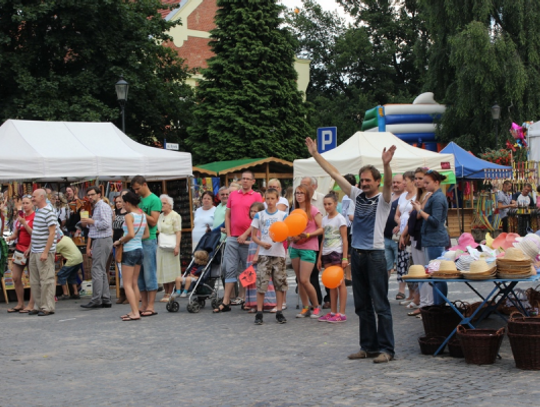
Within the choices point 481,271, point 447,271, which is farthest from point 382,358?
point 481,271

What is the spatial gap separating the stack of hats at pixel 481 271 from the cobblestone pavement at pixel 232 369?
0.83 meters

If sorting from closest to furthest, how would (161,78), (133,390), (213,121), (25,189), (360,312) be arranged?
(133,390)
(360,312)
(25,189)
(161,78)
(213,121)

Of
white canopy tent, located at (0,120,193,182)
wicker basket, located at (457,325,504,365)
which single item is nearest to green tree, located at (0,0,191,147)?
white canopy tent, located at (0,120,193,182)

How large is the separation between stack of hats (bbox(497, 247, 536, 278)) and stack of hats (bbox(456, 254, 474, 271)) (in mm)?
355

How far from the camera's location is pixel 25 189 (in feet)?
53.8

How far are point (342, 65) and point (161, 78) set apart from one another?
22240 mm

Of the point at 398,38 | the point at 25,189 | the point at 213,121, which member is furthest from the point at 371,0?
the point at 25,189

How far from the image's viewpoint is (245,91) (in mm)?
35688

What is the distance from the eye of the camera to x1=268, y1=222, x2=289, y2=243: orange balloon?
378 inches

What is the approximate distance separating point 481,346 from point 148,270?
5.48 m

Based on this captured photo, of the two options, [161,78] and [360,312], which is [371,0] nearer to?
[161,78]

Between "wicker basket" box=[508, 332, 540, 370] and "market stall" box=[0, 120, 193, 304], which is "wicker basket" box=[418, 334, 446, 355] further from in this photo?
"market stall" box=[0, 120, 193, 304]

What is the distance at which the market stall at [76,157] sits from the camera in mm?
13539

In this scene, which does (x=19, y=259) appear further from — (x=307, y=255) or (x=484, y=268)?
(x=484, y=268)
